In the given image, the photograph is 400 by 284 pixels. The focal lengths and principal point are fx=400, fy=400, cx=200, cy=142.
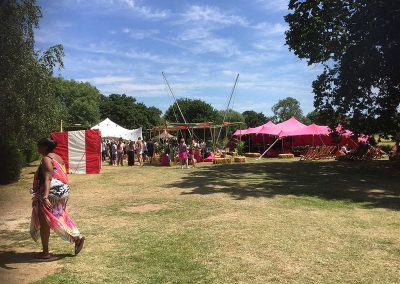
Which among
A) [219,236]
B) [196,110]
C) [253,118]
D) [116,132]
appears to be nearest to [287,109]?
[253,118]

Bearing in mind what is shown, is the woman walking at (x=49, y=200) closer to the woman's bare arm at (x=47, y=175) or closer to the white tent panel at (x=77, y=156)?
the woman's bare arm at (x=47, y=175)

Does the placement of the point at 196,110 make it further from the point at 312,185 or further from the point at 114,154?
the point at 312,185

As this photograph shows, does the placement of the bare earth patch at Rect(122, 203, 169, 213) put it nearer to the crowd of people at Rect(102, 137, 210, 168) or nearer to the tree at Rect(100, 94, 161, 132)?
the crowd of people at Rect(102, 137, 210, 168)

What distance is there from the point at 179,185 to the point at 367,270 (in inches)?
351

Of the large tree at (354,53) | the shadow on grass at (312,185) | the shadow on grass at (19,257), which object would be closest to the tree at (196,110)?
the large tree at (354,53)

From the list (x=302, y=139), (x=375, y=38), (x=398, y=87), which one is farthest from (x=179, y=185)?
(x=302, y=139)

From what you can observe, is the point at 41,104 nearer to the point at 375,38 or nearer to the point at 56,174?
the point at 56,174

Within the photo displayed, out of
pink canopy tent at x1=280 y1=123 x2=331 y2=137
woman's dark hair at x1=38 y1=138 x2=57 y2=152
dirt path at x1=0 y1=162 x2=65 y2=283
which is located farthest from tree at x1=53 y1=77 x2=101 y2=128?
woman's dark hair at x1=38 y1=138 x2=57 y2=152

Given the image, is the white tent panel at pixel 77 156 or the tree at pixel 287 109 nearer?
the white tent panel at pixel 77 156

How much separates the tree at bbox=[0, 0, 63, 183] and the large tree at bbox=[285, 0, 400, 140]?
1208 centimetres

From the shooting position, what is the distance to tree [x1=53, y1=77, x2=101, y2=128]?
6988cm

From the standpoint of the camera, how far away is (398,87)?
736 inches

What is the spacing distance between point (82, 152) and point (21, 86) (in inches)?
214

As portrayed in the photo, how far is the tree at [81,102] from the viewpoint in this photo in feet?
229
